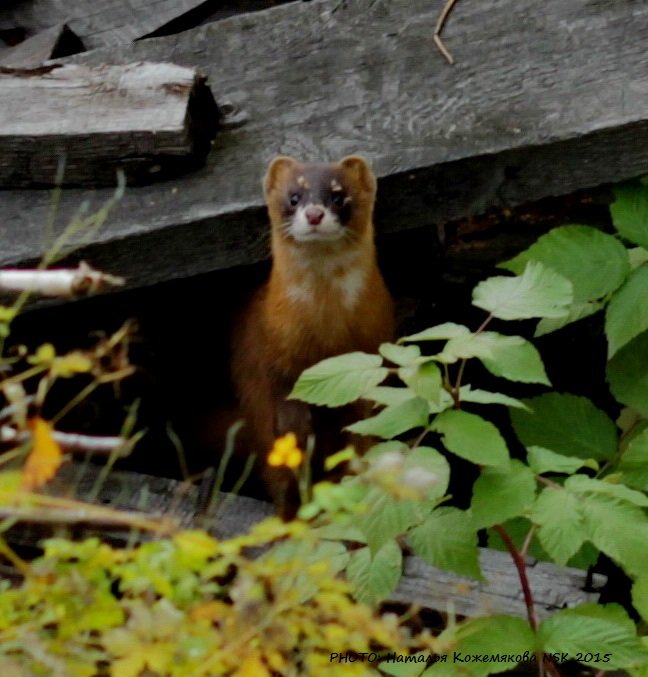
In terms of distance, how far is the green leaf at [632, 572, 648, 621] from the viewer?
2934mm

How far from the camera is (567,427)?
143 inches

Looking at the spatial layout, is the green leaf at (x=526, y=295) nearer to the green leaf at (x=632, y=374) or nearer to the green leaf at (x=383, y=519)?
the green leaf at (x=383, y=519)

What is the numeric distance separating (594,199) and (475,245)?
1.40 ft

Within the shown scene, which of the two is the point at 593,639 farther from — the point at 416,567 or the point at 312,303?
the point at 312,303

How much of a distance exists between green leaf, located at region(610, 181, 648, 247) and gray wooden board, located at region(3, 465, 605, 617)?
938mm

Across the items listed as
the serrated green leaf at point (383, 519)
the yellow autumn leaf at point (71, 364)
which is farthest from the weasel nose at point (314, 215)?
the yellow autumn leaf at point (71, 364)

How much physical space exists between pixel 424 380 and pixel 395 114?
3.75ft

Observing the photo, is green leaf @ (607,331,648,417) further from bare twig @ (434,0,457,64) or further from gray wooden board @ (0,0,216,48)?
gray wooden board @ (0,0,216,48)

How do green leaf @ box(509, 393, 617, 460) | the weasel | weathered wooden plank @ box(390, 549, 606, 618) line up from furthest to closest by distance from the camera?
the weasel → green leaf @ box(509, 393, 617, 460) → weathered wooden plank @ box(390, 549, 606, 618)

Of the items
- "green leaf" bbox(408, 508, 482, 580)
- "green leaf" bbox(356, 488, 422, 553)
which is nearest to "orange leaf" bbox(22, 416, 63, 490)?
"green leaf" bbox(356, 488, 422, 553)

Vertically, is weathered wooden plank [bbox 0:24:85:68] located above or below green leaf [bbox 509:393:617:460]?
above

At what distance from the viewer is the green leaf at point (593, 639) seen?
2717 millimetres

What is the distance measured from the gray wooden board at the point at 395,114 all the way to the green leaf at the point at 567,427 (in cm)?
60

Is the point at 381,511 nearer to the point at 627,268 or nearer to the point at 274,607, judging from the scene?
the point at 274,607
